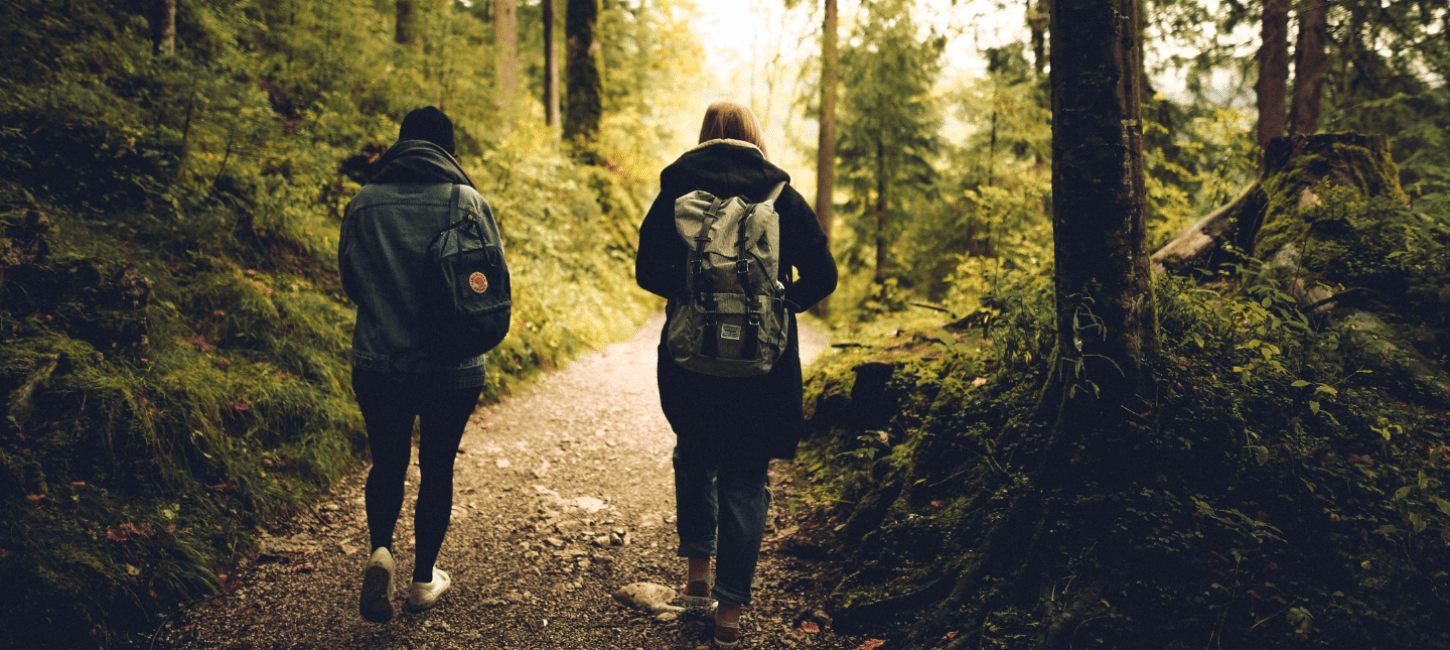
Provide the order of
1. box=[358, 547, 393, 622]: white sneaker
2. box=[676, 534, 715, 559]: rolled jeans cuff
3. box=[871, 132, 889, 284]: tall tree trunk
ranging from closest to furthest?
box=[358, 547, 393, 622]: white sneaker < box=[676, 534, 715, 559]: rolled jeans cuff < box=[871, 132, 889, 284]: tall tree trunk

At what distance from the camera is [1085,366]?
2744 millimetres

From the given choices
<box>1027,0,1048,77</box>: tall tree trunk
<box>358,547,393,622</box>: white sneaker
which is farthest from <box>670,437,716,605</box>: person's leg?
<box>1027,0,1048,77</box>: tall tree trunk

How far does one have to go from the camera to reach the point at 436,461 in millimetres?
2861

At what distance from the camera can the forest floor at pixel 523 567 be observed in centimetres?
288

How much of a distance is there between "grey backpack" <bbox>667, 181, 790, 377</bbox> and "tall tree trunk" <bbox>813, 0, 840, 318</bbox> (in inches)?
419

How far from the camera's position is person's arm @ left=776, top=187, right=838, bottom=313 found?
2.73 meters

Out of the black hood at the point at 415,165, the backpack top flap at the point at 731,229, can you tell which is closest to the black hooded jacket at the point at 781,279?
the backpack top flap at the point at 731,229

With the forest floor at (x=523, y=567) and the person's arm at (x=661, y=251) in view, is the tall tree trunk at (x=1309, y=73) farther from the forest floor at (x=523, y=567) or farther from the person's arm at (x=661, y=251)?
the person's arm at (x=661, y=251)

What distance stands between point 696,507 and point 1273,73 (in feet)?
30.8

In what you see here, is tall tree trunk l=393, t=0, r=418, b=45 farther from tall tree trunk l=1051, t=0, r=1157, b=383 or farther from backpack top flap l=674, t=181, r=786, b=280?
tall tree trunk l=1051, t=0, r=1157, b=383

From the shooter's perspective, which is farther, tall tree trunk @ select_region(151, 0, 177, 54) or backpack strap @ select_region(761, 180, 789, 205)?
tall tree trunk @ select_region(151, 0, 177, 54)

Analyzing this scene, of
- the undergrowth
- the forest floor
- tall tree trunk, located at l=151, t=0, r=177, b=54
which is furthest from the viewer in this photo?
tall tree trunk, located at l=151, t=0, r=177, b=54

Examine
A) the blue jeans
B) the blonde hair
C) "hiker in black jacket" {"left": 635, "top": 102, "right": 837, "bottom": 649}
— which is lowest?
the blue jeans

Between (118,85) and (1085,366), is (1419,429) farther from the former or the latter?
(118,85)
